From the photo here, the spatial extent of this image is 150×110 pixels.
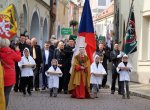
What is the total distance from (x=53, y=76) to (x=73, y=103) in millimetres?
2547

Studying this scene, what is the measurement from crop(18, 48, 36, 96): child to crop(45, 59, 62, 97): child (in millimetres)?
764

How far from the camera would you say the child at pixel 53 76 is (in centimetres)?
1694

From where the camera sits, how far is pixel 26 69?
1641 cm

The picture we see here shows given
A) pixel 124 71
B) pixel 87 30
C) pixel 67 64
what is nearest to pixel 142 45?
pixel 87 30

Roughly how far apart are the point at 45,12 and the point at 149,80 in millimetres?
18792

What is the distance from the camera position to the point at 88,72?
16.8m

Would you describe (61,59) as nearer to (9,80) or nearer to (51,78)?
(51,78)

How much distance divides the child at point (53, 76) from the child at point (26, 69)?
764mm

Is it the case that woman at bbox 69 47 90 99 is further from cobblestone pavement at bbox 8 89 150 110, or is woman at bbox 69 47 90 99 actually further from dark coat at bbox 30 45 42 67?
dark coat at bbox 30 45 42 67

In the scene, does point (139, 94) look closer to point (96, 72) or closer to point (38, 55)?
point (96, 72)

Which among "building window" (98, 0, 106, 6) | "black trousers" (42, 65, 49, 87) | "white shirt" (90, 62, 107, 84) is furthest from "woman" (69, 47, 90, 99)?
"building window" (98, 0, 106, 6)

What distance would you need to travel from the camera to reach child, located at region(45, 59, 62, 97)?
16.9 m

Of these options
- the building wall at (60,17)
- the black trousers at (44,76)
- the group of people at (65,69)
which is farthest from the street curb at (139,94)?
the building wall at (60,17)

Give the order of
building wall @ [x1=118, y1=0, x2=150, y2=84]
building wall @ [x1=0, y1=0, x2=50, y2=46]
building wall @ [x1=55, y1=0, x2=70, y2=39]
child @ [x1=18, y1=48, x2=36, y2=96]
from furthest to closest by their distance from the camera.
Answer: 1. building wall @ [x1=55, y1=0, x2=70, y2=39]
2. building wall @ [x1=0, y1=0, x2=50, y2=46]
3. building wall @ [x1=118, y1=0, x2=150, y2=84]
4. child @ [x1=18, y1=48, x2=36, y2=96]
